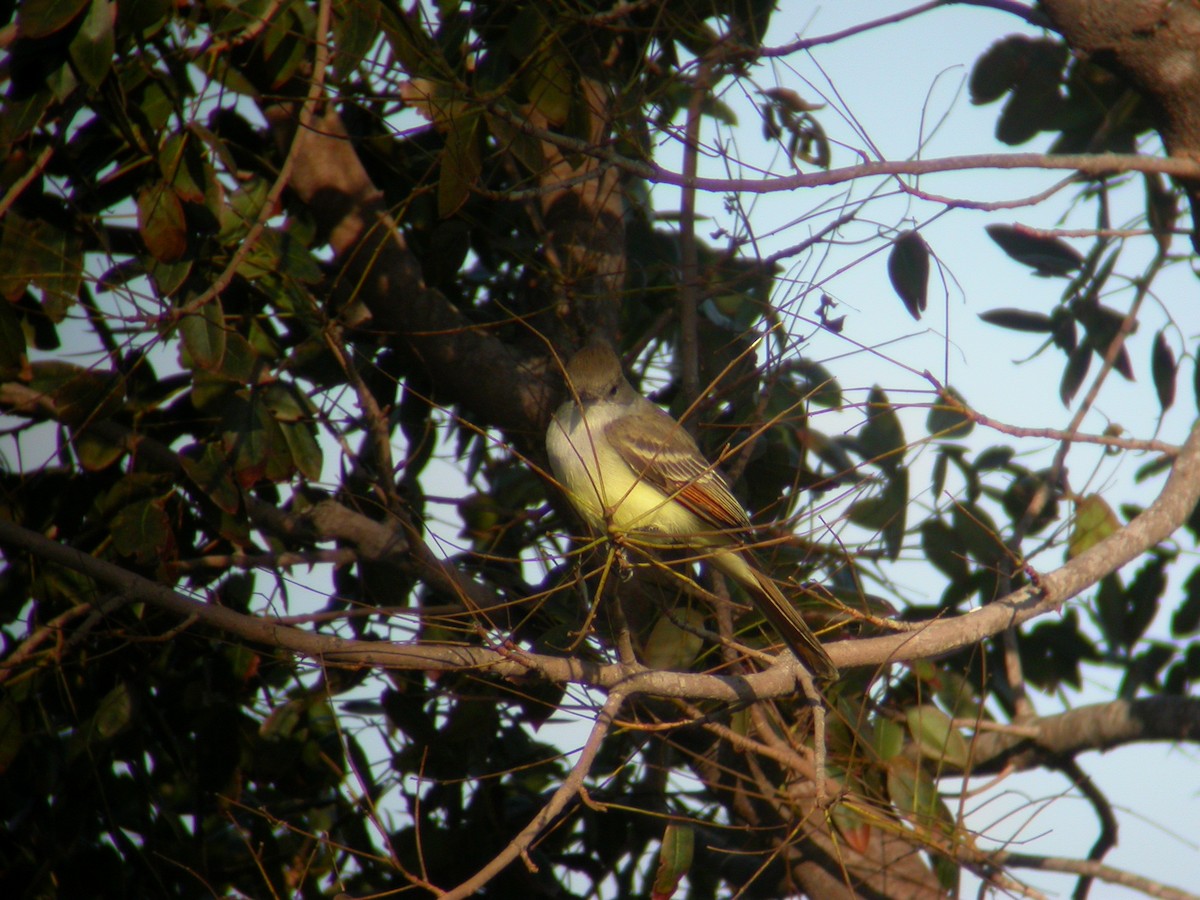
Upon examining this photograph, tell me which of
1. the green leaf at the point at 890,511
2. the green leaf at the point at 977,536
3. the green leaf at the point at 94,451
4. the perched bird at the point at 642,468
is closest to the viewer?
the green leaf at the point at 94,451

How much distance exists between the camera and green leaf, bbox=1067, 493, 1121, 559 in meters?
3.52

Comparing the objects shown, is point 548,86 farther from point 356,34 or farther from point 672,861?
point 672,861

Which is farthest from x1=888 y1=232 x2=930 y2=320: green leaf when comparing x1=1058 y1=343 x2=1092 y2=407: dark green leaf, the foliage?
x1=1058 y1=343 x2=1092 y2=407: dark green leaf

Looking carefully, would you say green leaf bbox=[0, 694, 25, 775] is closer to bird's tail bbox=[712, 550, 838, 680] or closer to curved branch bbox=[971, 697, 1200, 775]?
bird's tail bbox=[712, 550, 838, 680]

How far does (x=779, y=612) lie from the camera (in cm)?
305

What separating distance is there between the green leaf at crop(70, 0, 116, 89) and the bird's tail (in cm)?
189

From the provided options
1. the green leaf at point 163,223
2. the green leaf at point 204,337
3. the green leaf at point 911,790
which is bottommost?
the green leaf at point 911,790

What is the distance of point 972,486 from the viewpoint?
12.6 ft

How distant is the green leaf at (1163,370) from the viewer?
12.2ft

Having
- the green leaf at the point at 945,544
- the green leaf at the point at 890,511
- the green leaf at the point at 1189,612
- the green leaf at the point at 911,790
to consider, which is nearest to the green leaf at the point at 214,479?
the green leaf at the point at 890,511

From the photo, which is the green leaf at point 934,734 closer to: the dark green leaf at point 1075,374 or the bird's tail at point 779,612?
the bird's tail at point 779,612

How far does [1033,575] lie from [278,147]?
2.64 metres

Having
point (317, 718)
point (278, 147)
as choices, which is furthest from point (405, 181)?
point (317, 718)

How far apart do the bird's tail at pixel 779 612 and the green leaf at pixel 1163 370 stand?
65.0 inches
